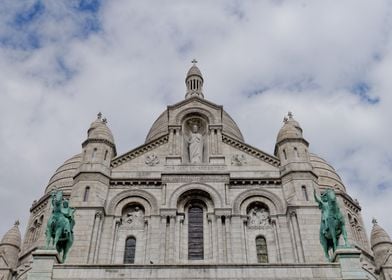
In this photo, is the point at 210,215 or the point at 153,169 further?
the point at 153,169

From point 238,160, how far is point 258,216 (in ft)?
12.6

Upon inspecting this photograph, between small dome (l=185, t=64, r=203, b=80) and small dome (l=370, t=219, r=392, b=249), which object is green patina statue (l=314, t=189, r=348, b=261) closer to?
small dome (l=370, t=219, r=392, b=249)

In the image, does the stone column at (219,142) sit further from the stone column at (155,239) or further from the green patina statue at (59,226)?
the green patina statue at (59,226)

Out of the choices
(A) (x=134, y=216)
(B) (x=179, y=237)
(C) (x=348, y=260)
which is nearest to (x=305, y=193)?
(B) (x=179, y=237)

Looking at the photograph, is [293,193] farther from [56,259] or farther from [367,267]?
[56,259]

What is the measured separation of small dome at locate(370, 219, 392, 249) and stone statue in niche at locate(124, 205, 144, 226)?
58.4 ft

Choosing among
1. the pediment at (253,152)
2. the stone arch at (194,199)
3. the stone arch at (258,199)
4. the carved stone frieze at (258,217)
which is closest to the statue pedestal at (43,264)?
the stone arch at (194,199)

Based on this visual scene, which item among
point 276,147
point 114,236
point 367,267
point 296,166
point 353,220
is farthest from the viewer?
point 353,220

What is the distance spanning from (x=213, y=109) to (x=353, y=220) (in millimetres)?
13610

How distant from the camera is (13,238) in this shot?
33906 mm

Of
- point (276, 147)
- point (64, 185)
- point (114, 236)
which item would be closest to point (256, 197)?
point (276, 147)

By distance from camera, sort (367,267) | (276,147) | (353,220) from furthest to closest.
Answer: (353,220)
(367,267)
(276,147)

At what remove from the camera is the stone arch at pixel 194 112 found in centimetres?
3083

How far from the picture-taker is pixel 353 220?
3572cm
